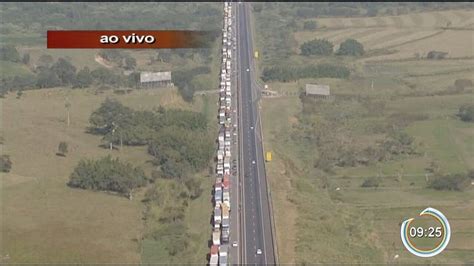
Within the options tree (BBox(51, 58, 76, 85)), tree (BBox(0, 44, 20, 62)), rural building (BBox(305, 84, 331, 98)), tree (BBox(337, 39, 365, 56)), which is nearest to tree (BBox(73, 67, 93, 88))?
tree (BBox(51, 58, 76, 85))

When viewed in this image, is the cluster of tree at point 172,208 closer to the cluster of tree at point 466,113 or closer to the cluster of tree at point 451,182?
the cluster of tree at point 451,182

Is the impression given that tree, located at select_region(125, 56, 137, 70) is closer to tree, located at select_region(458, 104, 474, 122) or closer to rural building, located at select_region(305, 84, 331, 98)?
rural building, located at select_region(305, 84, 331, 98)

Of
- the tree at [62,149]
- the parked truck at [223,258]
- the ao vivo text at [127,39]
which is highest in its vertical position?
the ao vivo text at [127,39]

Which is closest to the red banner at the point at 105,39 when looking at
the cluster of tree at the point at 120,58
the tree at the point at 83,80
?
the tree at the point at 83,80

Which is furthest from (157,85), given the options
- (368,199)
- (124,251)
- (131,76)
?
(124,251)

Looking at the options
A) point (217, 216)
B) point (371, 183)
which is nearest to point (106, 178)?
point (217, 216)
